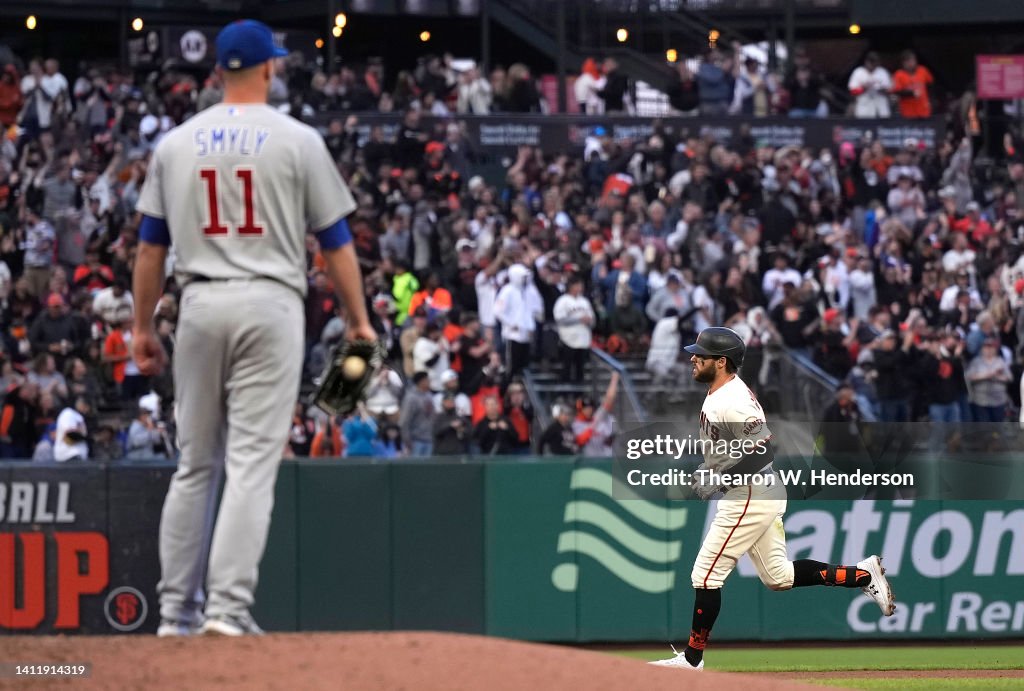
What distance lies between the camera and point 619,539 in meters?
13.6

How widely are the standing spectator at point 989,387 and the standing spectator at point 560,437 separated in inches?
185

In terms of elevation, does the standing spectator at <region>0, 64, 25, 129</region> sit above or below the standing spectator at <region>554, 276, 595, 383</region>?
above

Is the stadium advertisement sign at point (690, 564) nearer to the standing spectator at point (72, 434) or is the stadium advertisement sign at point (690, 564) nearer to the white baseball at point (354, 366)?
the standing spectator at point (72, 434)

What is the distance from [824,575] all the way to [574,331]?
898 cm

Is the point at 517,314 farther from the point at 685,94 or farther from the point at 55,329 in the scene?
the point at 685,94

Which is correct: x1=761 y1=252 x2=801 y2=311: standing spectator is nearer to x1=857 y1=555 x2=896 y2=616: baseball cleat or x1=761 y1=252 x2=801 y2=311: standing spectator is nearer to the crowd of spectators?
the crowd of spectators

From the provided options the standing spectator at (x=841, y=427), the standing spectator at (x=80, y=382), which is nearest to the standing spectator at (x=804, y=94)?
the standing spectator at (x=841, y=427)

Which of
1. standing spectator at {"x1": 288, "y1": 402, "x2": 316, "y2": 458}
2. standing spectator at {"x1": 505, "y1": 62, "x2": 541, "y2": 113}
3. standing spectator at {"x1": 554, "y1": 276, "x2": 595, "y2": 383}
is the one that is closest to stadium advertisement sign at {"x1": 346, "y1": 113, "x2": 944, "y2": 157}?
standing spectator at {"x1": 505, "y1": 62, "x2": 541, "y2": 113}

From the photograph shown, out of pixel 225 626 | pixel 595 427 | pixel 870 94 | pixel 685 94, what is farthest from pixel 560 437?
pixel 870 94

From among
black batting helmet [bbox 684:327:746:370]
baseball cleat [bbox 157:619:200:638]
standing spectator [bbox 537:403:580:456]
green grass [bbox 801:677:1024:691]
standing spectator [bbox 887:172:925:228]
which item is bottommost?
green grass [bbox 801:677:1024:691]

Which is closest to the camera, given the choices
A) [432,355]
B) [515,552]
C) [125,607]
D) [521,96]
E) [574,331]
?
[125,607]

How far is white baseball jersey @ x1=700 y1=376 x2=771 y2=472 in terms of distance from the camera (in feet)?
30.5

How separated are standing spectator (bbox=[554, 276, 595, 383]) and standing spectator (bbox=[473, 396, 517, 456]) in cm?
182

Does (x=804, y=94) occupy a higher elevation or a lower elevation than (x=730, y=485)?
higher
